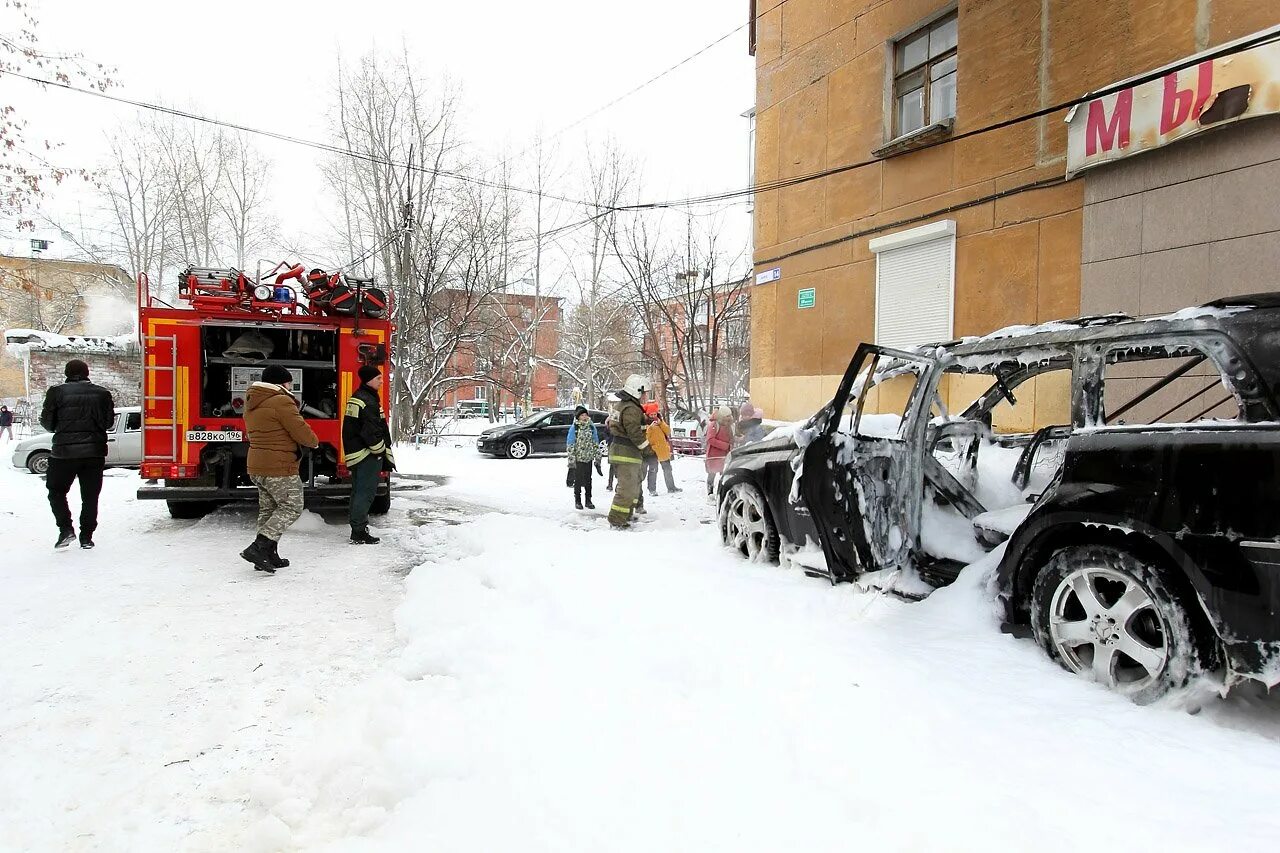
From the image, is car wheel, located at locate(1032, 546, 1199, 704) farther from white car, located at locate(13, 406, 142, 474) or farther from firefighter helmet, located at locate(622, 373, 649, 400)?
white car, located at locate(13, 406, 142, 474)

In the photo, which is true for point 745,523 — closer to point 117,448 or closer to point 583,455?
point 583,455

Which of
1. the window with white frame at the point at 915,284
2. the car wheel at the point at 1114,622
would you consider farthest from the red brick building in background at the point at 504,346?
the car wheel at the point at 1114,622

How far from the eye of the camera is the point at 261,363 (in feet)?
25.5

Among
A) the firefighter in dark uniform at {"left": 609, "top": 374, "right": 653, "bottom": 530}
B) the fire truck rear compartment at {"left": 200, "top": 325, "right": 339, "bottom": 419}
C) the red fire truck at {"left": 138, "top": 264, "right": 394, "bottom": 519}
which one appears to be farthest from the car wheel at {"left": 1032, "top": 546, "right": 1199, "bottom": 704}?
the fire truck rear compartment at {"left": 200, "top": 325, "right": 339, "bottom": 419}

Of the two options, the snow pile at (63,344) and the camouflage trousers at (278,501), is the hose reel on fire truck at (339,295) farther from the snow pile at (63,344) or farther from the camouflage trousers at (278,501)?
the snow pile at (63,344)

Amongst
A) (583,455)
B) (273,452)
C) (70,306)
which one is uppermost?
(70,306)

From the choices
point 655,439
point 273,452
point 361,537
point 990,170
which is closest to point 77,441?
point 273,452

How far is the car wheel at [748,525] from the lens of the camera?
16.6ft

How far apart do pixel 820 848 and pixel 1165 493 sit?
1993 mm

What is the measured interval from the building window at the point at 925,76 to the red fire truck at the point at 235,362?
327 inches

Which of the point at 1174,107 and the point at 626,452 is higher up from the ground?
the point at 1174,107

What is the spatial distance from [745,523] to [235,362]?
19.3 feet

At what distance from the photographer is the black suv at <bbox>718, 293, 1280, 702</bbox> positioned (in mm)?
2568

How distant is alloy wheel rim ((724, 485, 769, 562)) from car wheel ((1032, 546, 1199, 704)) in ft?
7.08
